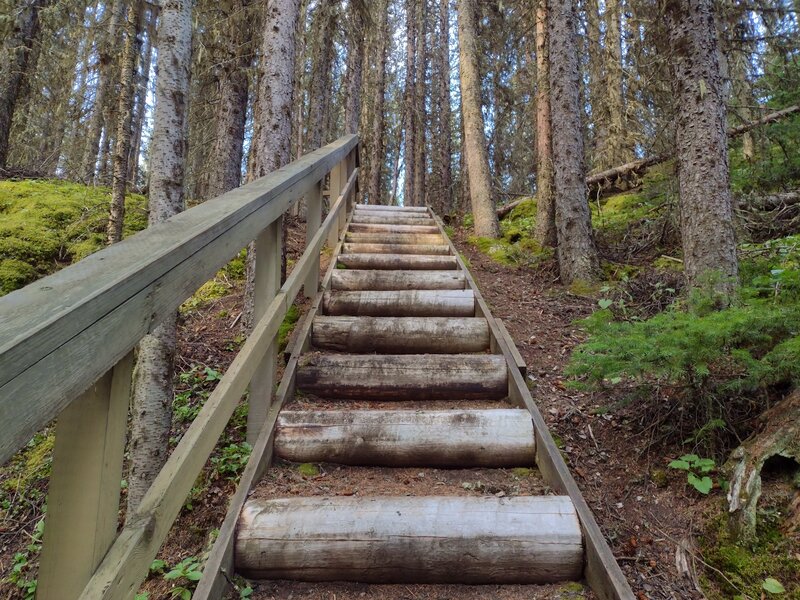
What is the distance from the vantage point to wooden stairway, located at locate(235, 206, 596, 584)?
5.72 feet

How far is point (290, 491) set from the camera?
2061 millimetres

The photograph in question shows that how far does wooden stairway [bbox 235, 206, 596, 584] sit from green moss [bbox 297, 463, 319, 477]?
38mm

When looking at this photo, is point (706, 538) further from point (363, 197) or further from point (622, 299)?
point (363, 197)

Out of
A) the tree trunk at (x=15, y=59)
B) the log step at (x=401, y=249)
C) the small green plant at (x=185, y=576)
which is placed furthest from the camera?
the tree trunk at (x=15, y=59)

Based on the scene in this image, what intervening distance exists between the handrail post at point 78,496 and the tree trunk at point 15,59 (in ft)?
32.3

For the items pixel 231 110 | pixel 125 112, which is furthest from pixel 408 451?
pixel 231 110

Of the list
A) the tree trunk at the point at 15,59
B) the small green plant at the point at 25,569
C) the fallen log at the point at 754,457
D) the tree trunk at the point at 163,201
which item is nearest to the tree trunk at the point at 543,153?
the fallen log at the point at 754,457

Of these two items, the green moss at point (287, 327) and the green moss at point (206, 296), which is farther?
the green moss at point (206, 296)

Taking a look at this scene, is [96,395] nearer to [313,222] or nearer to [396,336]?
[396,336]

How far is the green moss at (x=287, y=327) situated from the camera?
11.8 ft

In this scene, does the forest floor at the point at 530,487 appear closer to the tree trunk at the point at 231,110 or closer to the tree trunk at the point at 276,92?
the tree trunk at the point at 276,92

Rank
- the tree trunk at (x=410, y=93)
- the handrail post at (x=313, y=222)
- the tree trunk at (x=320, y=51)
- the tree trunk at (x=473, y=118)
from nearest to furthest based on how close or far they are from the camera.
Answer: the handrail post at (x=313, y=222)
the tree trunk at (x=473, y=118)
the tree trunk at (x=320, y=51)
the tree trunk at (x=410, y=93)

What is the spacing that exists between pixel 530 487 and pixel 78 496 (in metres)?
1.80

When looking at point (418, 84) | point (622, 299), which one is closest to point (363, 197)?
point (418, 84)
